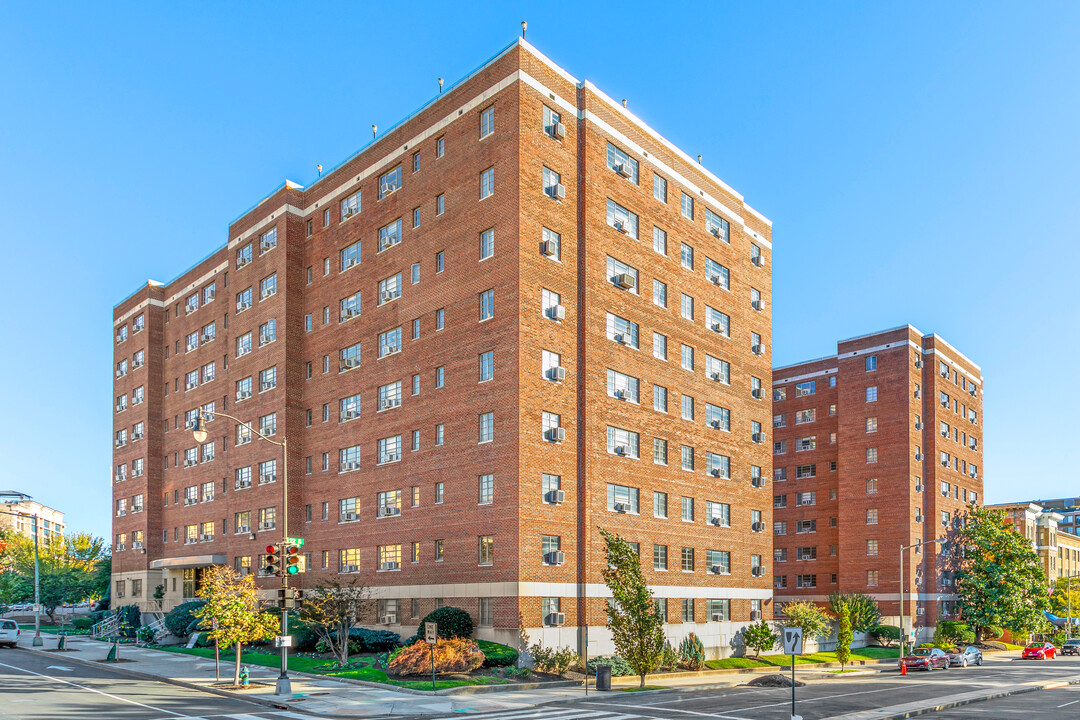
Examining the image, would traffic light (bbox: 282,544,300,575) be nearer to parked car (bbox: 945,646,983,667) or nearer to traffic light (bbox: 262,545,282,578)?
traffic light (bbox: 262,545,282,578)

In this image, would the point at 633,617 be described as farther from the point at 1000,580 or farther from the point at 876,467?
the point at 1000,580

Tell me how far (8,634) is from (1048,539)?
5000 inches

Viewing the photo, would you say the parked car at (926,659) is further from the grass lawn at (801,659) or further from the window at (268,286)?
the window at (268,286)

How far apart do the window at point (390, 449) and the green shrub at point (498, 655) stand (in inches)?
504

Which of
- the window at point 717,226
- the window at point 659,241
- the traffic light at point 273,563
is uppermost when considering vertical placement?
the window at point 717,226

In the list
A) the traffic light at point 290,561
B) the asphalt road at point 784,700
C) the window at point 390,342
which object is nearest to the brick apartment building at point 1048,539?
the asphalt road at point 784,700

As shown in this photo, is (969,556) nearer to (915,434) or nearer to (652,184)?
(915,434)

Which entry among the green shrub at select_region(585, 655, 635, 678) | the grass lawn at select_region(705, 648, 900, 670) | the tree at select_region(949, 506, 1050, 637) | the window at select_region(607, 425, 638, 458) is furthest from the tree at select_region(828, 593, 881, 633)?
the green shrub at select_region(585, 655, 635, 678)

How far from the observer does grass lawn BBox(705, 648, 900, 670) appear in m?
48.5

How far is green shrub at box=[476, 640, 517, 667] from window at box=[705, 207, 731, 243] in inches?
1152

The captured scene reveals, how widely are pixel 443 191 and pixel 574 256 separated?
7692mm

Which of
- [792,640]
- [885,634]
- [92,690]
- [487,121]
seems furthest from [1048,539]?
[92,690]

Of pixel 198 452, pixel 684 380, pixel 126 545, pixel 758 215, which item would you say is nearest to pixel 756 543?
pixel 684 380

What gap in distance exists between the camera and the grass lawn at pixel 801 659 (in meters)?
48.5
